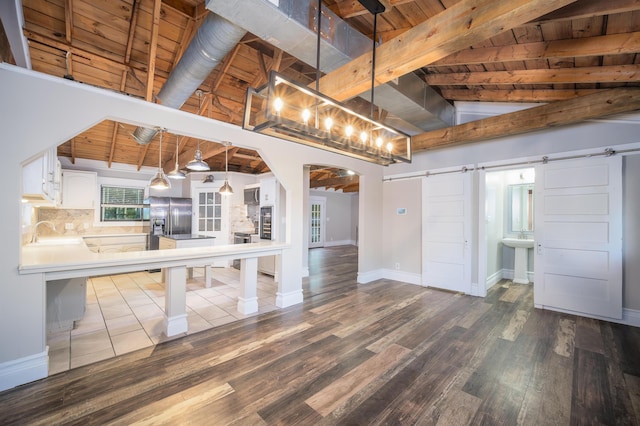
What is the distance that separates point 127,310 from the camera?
366 centimetres

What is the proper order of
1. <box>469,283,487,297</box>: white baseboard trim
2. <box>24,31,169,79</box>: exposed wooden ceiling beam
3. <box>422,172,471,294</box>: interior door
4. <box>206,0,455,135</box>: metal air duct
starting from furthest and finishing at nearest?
<box>422,172,471,294</box>: interior door, <box>469,283,487,297</box>: white baseboard trim, <box>24,31,169,79</box>: exposed wooden ceiling beam, <box>206,0,455,135</box>: metal air duct

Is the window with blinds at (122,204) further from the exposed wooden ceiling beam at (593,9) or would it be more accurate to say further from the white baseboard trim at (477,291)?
the exposed wooden ceiling beam at (593,9)

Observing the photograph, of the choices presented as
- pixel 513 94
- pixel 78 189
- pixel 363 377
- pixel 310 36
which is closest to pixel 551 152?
pixel 513 94

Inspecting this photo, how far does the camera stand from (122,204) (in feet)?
21.8

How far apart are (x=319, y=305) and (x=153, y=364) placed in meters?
2.14

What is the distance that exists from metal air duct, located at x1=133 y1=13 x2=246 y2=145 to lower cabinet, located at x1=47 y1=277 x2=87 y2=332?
2.49m

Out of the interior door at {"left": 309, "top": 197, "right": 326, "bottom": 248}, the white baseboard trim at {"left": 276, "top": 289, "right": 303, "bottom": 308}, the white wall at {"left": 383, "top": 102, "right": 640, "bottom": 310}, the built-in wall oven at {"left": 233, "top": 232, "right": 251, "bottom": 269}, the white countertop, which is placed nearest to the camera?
the white countertop

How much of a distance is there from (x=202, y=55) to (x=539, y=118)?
167 inches

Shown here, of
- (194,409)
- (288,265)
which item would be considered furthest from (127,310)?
(194,409)

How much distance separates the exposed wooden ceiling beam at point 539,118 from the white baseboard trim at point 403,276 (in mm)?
2466

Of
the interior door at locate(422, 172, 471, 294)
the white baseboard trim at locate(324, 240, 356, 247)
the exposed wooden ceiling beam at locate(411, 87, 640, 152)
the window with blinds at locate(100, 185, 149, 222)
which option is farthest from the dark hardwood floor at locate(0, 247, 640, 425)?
the white baseboard trim at locate(324, 240, 356, 247)

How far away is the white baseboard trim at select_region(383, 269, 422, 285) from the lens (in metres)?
5.10

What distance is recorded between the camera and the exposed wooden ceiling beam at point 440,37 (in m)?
1.68

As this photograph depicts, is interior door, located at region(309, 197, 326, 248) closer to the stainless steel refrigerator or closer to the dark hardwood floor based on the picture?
the stainless steel refrigerator
